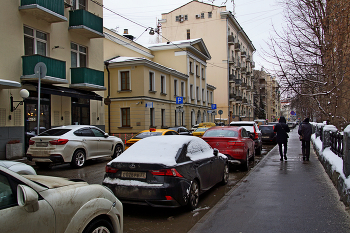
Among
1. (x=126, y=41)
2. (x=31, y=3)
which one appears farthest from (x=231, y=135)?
(x=126, y=41)

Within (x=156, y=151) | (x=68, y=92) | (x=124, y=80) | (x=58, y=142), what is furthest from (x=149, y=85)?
(x=156, y=151)

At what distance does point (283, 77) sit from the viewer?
14289 millimetres

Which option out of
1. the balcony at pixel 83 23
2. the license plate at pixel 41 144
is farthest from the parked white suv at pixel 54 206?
the balcony at pixel 83 23

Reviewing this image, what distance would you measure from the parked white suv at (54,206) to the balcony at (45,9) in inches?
536

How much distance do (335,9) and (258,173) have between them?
745 centimetres

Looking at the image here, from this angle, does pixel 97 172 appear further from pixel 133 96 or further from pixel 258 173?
pixel 133 96

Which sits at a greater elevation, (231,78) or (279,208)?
(231,78)

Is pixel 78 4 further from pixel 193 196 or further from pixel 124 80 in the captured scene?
pixel 193 196

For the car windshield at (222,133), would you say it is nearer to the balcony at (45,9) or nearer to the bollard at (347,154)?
the bollard at (347,154)

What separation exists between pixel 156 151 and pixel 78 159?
6663 mm

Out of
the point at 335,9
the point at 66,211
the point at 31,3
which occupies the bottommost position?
the point at 66,211

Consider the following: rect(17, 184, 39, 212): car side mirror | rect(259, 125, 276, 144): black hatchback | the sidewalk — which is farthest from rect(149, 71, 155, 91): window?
rect(17, 184, 39, 212): car side mirror

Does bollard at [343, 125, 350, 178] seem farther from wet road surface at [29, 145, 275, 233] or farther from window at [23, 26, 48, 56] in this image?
window at [23, 26, 48, 56]

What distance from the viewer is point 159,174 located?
5406 millimetres
